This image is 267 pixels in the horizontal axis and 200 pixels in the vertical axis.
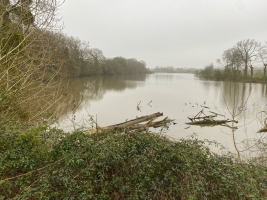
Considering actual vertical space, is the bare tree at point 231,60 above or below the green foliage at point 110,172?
above

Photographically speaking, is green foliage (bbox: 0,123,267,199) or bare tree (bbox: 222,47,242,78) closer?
green foliage (bbox: 0,123,267,199)

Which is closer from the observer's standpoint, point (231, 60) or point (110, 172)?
point (110, 172)

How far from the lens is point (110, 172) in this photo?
2.66 metres

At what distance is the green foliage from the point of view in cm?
225

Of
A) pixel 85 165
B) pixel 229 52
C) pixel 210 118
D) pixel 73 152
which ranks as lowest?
pixel 210 118

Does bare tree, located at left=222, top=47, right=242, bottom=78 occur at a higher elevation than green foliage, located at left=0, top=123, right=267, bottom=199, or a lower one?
higher

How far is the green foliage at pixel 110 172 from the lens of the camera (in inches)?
88.6

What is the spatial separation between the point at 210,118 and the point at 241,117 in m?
1.75

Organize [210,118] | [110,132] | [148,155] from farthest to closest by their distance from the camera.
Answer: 1. [210,118]
2. [110,132]
3. [148,155]

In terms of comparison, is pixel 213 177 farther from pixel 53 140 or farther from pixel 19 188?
pixel 19 188

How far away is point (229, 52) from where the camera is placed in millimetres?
32156

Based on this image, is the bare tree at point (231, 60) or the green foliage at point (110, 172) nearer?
the green foliage at point (110, 172)

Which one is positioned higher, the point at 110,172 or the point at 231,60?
the point at 231,60

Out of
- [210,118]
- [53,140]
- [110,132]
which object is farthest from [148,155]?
[210,118]
